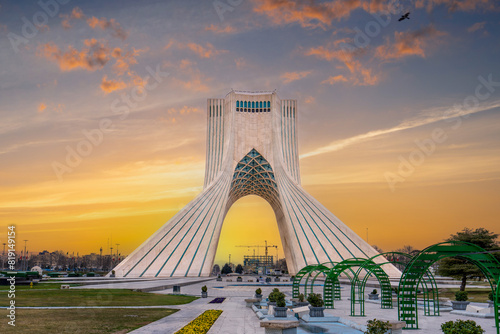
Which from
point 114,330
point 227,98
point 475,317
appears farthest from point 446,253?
point 227,98

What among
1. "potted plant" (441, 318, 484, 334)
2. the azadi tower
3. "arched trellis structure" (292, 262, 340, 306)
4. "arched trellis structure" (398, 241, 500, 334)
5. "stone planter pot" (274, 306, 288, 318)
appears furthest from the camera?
the azadi tower

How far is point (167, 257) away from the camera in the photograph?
117 feet

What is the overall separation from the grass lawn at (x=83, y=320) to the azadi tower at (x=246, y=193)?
20.0 meters

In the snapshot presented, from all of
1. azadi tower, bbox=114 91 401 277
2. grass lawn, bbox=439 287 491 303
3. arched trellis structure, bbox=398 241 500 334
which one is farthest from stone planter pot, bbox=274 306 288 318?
azadi tower, bbox=114 91 401 277

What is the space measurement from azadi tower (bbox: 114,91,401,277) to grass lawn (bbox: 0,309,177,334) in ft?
65.5

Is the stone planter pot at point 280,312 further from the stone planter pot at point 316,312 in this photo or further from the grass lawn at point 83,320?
the grass lawn at point 83,320

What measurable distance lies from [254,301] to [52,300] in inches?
325

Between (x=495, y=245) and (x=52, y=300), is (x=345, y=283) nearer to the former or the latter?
(x=495, y=245)

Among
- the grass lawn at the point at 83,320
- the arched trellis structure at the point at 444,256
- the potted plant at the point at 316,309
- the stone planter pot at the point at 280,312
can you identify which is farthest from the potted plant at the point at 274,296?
the arched trellis structure at the point at 444,256

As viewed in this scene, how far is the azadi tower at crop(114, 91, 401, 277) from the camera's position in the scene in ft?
119

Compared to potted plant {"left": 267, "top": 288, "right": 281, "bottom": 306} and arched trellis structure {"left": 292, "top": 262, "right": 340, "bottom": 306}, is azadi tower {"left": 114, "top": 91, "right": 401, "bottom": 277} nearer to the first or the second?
arched trellis structure {"left": 292, "top": 262, "right": 340, "bottom": 306}

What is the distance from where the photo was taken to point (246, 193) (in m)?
62.3

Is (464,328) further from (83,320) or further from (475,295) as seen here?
(475,295)

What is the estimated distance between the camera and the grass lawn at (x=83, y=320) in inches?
416
